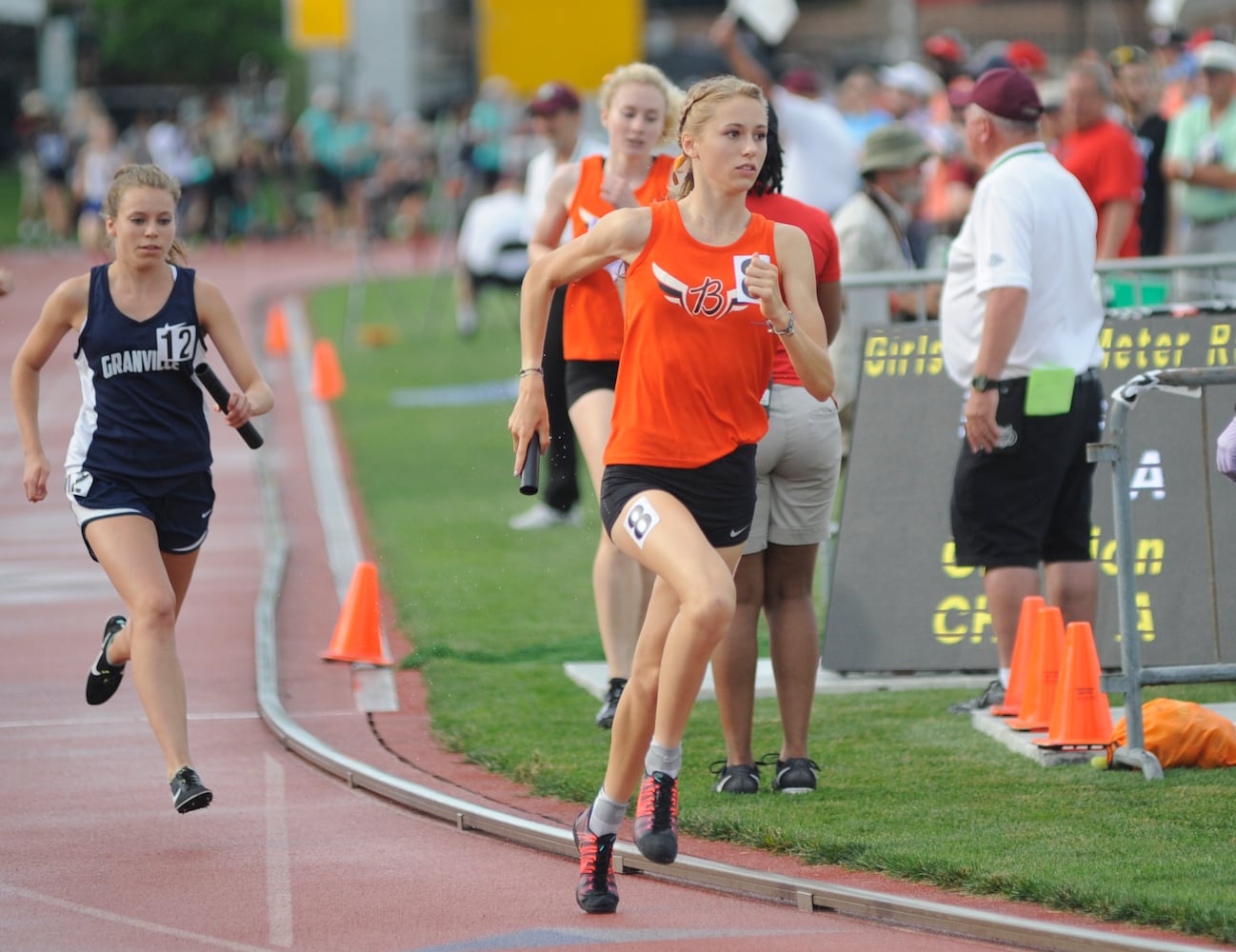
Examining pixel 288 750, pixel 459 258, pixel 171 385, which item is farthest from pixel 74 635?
pixel 459 258

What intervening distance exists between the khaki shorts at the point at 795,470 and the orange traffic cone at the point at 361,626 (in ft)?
9.27

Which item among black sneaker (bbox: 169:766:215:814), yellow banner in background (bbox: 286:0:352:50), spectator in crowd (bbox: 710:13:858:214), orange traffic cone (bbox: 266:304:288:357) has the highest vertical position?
yellow banner in background (bbox: 286:0:352:50)

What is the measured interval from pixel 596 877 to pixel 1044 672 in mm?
2404

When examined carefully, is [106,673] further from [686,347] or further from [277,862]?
[686,347]

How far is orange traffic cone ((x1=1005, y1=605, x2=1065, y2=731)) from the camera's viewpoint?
7645 mm

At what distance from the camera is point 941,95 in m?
21.0

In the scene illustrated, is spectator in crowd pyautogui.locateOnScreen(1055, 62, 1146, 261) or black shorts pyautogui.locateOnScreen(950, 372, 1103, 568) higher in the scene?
spectator in crowd pyautogui.locateOnScreen(1055, 62, 1146, 261)

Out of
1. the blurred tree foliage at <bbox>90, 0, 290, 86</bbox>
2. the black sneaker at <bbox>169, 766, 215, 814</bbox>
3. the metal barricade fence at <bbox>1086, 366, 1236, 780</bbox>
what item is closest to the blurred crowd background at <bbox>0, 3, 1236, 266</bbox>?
the blurred tree foliage at <bbox>90, 0, 290, 86</bbox>

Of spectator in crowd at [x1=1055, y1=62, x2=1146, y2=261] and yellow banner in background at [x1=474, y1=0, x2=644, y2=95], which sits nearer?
spectator in crowd at [x1=1055, y1=62, x2=1146, y2=261]

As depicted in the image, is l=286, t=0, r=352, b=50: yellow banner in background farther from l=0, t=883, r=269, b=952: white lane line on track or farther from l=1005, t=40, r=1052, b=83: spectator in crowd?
l=0, t=883, r=269, b=952: white lane line on track

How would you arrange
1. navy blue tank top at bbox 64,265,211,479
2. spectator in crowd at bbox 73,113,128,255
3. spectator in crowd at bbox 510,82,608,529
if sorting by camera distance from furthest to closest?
spectator in crowd at bbox 73,113,128,255 < spectator in crowd at bbox 510,82,608,529 < navy blue tank top at bbox 64,265,211,479

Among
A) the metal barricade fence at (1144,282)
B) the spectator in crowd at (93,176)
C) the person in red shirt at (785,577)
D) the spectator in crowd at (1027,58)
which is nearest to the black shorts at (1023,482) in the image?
the person in red shirt at (785,577)

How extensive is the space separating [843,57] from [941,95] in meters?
37.3

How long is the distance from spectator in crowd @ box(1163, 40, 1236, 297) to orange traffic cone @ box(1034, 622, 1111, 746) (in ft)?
21.0
